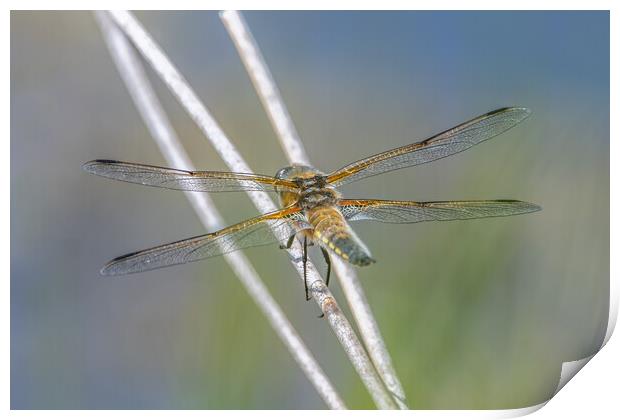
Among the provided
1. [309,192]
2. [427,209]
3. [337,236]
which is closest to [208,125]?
[309,192]

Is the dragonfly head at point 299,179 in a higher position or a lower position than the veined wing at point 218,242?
higher

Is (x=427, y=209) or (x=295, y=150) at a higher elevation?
(x=295, y=150)

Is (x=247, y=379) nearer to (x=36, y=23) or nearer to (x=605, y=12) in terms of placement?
(x=36, y=23)

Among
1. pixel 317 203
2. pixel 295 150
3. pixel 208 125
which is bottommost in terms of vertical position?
pixel 317 203

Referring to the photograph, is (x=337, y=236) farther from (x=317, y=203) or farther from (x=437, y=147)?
(x=437, y=147)

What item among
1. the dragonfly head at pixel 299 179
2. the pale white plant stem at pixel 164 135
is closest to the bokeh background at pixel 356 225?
the pale white plant stem at pixel 164 135

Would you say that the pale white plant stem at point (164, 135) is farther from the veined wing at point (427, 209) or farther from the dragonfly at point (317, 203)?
the veined wing at point (427, 209)
